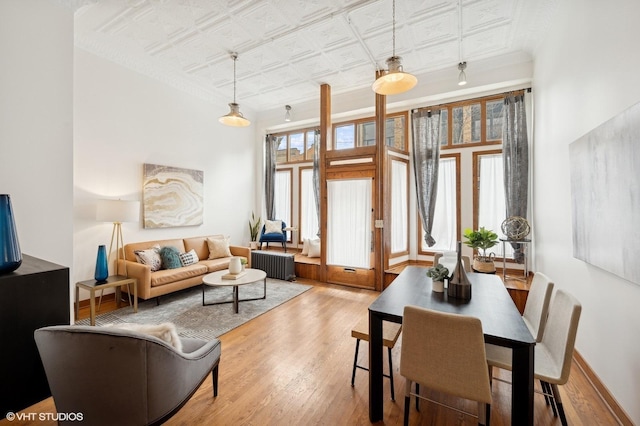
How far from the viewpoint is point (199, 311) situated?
370cm

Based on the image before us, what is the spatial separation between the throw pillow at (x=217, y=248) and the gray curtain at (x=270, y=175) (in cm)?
167

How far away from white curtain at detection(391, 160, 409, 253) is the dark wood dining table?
2357 millimetres

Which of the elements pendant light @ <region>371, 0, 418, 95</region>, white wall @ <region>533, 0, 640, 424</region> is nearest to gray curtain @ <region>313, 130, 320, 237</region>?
pendant light @ <region>371, 0, 418, 95</region>

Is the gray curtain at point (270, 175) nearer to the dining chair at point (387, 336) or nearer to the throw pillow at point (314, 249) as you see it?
the throw pillow at point (314, 249)

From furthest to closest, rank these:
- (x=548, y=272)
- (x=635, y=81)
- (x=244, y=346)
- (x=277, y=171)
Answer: (x=277, y=171) → (x=548, y=272) → (x=244, y=346) → (x=635, y=81)

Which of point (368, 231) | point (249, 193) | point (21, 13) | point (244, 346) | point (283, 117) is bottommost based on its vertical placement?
point (244, 346)

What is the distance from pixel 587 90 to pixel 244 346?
12.7 feet

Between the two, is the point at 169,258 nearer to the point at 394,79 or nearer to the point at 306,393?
the point at 306,393

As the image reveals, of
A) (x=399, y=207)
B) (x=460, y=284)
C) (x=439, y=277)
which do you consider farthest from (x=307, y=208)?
(x=460, y=284)

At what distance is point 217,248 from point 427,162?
4.12 m

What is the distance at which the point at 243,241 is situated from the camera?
→ 651cm

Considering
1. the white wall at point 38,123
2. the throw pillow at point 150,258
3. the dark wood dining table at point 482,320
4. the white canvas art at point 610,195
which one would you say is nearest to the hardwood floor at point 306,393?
the dark wood dining table at point 482,320

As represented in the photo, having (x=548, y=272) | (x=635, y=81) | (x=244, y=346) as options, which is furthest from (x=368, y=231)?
(x=635, y=81)

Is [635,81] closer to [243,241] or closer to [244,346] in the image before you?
[244,346]
